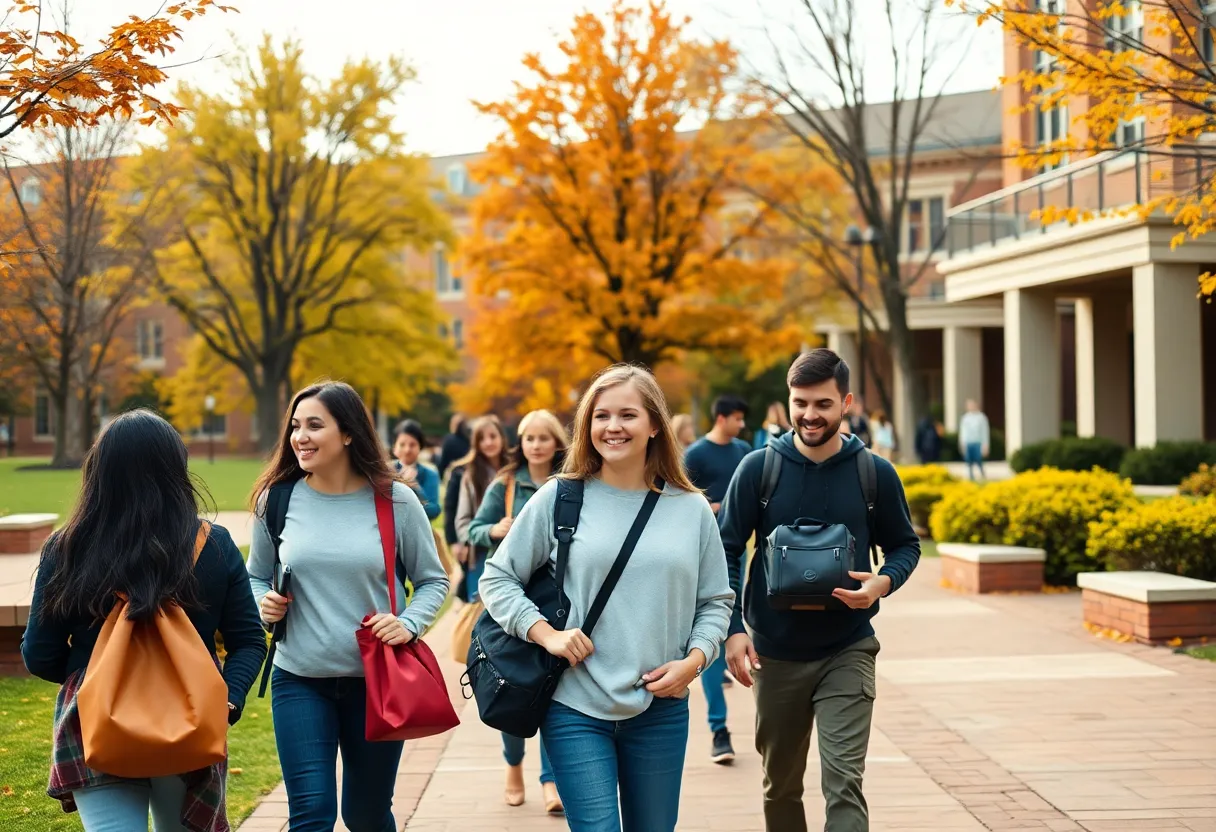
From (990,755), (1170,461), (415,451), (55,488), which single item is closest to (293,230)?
(55,488)

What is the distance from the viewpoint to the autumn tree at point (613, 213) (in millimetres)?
29500

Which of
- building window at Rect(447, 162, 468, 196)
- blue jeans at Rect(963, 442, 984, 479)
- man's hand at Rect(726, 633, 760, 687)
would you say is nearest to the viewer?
man's hand at Rect(726, 633, 760, 687)

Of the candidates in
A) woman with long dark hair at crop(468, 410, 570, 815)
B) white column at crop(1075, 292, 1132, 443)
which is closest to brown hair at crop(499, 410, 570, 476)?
woman with long dark hair at crop(468, 410, 570, 815)

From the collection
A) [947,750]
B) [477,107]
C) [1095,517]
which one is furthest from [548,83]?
[947,750]

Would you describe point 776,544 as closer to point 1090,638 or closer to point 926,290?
point 1090,638

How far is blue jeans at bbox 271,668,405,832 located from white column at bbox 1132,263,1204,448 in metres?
19.3

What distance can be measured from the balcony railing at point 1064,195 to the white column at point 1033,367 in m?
1.27

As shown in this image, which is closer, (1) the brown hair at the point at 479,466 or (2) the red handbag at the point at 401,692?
(2) the red handbag at the point at 401,692

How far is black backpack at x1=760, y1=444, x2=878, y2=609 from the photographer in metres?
4.70

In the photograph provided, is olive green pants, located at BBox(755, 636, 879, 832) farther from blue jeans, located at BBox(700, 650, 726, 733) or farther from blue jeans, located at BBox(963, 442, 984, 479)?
blue jeans, located at BBox(963, 442, 984, 479)

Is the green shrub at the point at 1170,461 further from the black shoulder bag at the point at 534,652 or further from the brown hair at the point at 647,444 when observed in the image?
the black shoulder bag at the point at 534,652

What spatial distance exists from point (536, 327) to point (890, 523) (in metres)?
25.8

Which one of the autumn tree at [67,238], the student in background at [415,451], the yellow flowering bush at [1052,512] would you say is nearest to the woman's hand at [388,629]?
the student in background at [415,451]

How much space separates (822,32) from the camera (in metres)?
26.7
